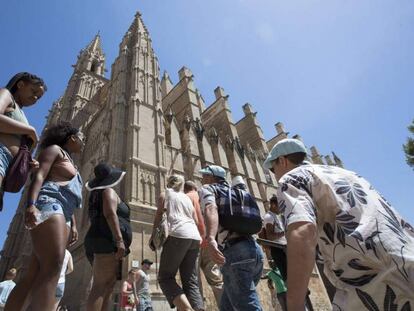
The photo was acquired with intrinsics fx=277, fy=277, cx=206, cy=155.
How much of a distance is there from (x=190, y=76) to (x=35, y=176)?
22.8 meters

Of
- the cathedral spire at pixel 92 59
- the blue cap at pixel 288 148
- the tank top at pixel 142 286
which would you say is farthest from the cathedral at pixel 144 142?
the blue cap at pixel 288 148

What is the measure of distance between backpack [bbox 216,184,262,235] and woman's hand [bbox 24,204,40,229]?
156cm

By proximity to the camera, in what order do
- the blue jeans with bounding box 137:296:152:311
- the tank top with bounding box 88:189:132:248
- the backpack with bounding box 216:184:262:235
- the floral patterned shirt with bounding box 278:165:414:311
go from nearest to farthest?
the floral patterned shirt with bounding box 278:165:414:311 → the backpack with bounding box 216:184:262:235 → the tank top with bounding box 88:189:132:248 → the blue jeans with bounding box 137:296:152:311

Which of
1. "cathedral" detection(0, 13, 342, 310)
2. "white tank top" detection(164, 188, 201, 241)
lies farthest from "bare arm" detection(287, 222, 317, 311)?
"cathedral" detection(0, 13, 342, 310)

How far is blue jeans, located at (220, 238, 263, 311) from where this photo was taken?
230 centimetres

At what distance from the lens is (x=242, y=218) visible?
8.77 feet

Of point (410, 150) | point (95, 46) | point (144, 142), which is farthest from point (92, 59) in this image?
point (410, 150)

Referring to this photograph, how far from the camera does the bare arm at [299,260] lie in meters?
1.09

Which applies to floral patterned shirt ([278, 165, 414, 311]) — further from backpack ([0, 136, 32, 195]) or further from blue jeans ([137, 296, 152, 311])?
blue jeans ([137, 296, 152, 311])

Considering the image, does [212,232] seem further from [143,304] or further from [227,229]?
[143,304]

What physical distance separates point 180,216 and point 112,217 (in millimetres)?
742

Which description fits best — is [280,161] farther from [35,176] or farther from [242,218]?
[35,176]

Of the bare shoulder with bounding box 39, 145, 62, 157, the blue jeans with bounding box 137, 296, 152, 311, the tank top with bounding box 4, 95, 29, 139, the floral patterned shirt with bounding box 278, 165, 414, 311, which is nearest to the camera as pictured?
the floral patterned shirt with bounding box 278, 165, 414, 311

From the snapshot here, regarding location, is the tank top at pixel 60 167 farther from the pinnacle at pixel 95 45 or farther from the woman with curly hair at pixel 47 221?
the pinnacle at pixel 95 45
